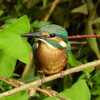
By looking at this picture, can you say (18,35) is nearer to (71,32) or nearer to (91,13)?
(91,13)

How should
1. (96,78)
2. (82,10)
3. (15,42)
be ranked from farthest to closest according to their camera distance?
(82,10) → (96,78) → (15,42)

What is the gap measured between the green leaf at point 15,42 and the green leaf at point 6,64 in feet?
0.07

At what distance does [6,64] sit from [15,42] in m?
0.08

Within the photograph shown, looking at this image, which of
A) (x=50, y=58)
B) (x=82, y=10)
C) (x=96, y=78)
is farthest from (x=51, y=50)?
(x=82, y=10)

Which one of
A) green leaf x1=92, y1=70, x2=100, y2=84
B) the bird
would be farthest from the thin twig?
the bird

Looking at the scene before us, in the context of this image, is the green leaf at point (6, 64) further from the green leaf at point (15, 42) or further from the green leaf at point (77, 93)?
the green leaf at point (77, 93)

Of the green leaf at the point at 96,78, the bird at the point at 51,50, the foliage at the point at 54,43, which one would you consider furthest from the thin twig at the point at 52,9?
the bird at the point at 51,50

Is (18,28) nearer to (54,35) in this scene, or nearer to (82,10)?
(54,35)

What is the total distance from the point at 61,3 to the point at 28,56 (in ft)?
3.80

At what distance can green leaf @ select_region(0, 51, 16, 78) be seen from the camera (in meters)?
1.04

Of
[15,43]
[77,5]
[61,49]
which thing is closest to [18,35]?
[15,43]

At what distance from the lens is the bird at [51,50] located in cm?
103

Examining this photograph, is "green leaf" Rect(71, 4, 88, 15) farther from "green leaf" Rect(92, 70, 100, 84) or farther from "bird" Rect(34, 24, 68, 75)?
"bird" Rect(34, 24, 68, 75)

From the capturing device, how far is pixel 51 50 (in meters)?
1.07
